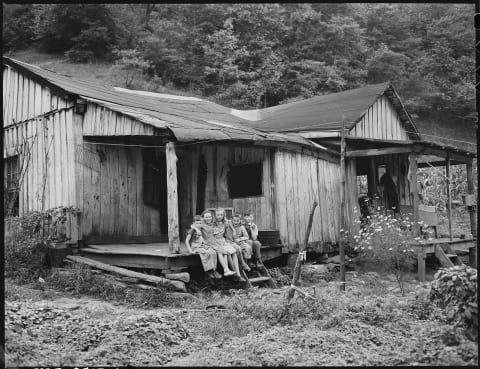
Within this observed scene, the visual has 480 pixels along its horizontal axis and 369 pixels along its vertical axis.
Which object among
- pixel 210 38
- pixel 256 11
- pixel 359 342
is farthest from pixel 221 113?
pixel 256 11

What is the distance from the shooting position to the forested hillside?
103ft

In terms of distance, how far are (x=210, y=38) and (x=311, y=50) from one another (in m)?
6.35

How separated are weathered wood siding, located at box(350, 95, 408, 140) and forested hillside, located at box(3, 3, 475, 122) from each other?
12.5m

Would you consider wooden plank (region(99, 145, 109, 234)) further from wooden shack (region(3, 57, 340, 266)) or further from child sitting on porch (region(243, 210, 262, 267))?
child sitting on porch (region(243, 210, 262, 267))

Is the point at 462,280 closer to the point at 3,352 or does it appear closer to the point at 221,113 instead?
the point at 3,352

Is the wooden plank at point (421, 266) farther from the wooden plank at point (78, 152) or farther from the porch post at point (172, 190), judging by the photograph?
the wooden plank at point (78, 152)

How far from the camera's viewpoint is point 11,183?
13711mm

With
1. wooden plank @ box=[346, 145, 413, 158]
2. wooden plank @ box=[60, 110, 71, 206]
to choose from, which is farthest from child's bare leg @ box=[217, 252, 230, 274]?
wooden plank @ box=[346, 145, 413, 158]

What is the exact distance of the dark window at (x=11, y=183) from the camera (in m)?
13.4

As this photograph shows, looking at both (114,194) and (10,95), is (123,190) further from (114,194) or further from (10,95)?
(10,95)

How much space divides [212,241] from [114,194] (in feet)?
11.0

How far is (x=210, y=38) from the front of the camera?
106ft

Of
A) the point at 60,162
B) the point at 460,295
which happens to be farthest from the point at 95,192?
the point at 460,295

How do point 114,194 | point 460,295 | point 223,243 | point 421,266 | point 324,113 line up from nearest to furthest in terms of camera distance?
point 460,295 → point 223,243 → point 421,266 → point 114,194 → point 324,113
